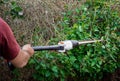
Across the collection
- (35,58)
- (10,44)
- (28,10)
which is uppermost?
(10,44)

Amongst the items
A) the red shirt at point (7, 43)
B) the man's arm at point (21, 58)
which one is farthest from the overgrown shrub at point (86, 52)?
the red shirt at point (7, 43)

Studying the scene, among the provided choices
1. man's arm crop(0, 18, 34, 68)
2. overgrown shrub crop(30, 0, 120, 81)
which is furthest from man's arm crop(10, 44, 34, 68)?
overgrown shrub crop(30, 0, 120, 81)

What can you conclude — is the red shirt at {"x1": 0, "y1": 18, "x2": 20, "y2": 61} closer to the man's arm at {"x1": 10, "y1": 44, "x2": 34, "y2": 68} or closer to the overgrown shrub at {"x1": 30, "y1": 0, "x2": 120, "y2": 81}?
the man's arm at {"x1": 10, "y1": 44, "x2": 34, "y2": 68}

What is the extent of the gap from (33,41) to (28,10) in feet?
1.76

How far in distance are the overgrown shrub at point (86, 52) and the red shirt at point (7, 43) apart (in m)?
1.18

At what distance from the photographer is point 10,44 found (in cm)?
189

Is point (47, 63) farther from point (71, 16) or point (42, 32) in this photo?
point (71, 16)

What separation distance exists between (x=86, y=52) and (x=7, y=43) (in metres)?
1.72

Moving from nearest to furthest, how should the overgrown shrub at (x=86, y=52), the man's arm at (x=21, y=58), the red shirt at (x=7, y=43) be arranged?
the red shirt at (x=7, y=43)
the man's arm at (x=21, y=58)
the overgrown shrub at (x=86, y=52)

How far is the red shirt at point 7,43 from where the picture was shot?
1.82 meters

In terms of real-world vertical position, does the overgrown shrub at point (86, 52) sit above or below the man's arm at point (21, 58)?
below

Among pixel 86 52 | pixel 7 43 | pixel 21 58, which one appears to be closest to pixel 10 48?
pixel 7 43

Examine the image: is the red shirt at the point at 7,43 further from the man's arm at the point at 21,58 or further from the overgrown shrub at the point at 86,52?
the overgrown shrub at the point at 86,52

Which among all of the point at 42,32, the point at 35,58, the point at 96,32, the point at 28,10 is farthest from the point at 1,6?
the point at 96,32
